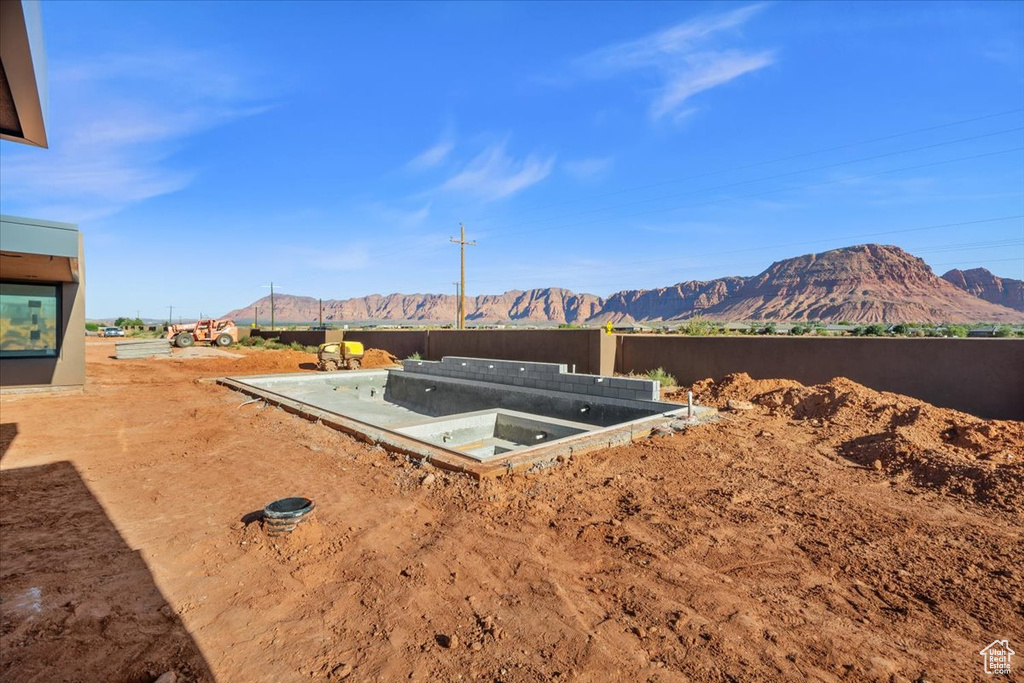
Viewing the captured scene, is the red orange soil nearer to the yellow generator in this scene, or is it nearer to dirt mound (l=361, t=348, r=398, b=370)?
the yellow generator

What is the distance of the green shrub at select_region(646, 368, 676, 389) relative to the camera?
12.4 meters

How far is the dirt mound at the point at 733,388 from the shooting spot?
1016 centimetres

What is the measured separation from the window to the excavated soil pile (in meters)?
16.5

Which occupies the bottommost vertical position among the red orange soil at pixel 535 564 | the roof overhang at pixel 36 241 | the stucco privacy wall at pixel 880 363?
the red orange soil at pixel 535 564

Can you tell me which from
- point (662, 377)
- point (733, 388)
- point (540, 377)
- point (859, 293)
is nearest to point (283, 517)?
point (540, 377)

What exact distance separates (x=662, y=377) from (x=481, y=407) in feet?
15.7

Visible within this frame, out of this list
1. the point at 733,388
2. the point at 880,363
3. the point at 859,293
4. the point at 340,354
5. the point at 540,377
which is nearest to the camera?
the point at 880,363

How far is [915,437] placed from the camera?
653cm

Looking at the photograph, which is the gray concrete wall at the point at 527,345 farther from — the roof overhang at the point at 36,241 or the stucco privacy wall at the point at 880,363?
the roof overhang at the point at 36,241

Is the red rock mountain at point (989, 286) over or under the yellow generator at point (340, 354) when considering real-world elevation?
over

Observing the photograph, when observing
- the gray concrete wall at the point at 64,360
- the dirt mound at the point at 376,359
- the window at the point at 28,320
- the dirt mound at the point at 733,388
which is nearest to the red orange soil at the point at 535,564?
the dirt mound at the point at 733,388

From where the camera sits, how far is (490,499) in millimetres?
5094

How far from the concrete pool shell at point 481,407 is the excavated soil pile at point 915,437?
6.32 ft

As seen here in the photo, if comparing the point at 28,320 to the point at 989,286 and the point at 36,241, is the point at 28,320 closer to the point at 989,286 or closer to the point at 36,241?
the point at 36,241
